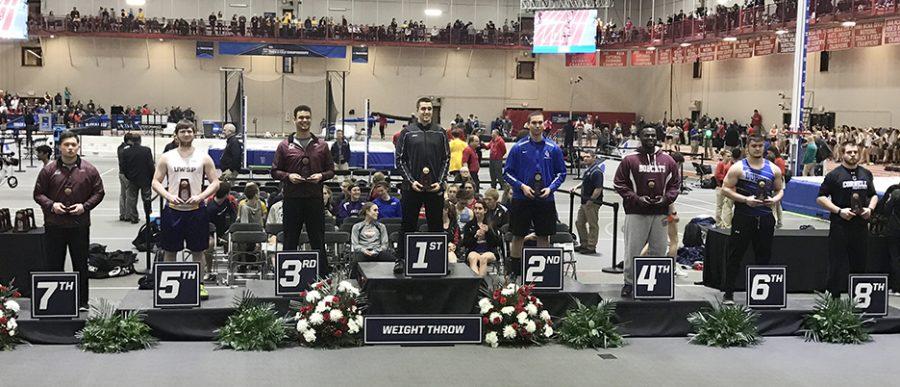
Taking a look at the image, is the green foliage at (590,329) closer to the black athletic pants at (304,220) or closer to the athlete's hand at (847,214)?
the black athletic pants at (304,220)

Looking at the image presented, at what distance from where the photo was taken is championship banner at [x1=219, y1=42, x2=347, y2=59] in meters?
46.4

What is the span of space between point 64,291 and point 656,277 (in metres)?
5.36

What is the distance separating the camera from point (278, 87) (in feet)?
156

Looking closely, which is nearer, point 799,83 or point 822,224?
point 822,224

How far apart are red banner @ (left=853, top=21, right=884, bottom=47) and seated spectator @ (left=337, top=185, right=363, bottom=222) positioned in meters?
21.1

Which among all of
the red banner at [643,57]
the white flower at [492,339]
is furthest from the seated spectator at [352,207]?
the red banner at [643,57]

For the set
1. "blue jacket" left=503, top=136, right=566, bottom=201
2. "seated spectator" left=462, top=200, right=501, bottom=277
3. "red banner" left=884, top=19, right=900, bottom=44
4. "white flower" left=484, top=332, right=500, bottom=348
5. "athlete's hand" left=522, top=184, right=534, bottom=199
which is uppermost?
"red banner" left=884, top=19, right=900, bottom=44

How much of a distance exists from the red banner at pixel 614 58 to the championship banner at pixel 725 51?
646cm

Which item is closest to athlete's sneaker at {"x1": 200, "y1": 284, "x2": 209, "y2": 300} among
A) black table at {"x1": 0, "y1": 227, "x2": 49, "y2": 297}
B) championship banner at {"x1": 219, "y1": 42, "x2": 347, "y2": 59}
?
black table at {"x1": 0, "y1": 227, "x2": 49, "y2": 297}

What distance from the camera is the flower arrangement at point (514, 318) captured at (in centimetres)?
853

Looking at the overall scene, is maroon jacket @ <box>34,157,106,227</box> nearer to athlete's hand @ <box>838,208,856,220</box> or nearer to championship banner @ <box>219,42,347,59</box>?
A: athlete's hand @ <box>838,208,856,220</box>

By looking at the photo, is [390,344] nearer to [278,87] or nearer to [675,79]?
[278,87]

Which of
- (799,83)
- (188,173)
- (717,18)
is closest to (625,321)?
(188,173)

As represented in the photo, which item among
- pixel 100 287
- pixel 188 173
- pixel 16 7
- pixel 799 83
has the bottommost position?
pixel 100 287
